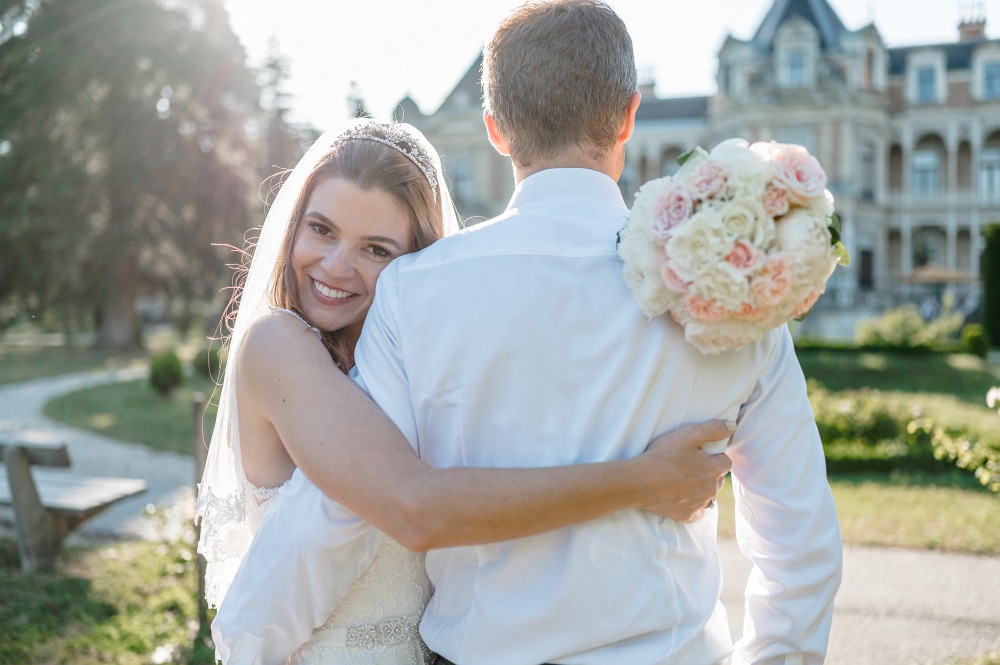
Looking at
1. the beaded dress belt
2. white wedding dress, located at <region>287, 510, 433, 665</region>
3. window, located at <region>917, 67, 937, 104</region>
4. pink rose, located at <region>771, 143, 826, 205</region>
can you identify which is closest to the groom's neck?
pink rose, located at <region>771, 143, 826, 205</region>

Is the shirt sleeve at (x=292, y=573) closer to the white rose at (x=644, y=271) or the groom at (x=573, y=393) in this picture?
the groom at (x=573, y=393)

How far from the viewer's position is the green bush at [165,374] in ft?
50.7

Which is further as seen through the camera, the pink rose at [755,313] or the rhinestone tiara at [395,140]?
the rhinestone tiara at [395,140]

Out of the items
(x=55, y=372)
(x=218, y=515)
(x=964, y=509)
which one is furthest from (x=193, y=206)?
(x=218, y=515)

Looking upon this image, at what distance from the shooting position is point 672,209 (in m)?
1.63

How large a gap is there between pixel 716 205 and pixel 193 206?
28.5 meters

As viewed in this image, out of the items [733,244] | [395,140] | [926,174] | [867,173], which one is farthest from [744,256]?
[926,174]

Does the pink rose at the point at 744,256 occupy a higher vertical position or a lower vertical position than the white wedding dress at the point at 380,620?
higher

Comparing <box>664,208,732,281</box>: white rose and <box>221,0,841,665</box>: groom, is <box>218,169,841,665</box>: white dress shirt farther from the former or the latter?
<box>664,208,732,281</box>: white rose

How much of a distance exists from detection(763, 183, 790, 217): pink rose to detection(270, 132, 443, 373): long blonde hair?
46.8 inches

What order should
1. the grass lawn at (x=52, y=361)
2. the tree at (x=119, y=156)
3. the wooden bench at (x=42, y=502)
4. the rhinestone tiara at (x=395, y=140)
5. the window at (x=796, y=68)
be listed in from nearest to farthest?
the rhinestone tiara at (x=395, y=140)
the wooden bench at (x=42, y=502)
the grass lawn at (x=52, y=361)
the tree at (x=119, y=156)
the window at (x=796, y=68)

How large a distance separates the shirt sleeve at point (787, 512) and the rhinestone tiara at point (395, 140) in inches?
47.2

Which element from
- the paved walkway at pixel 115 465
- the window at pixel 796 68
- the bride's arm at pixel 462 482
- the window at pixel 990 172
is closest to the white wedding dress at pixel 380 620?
the bride's arm at pixel 462 482

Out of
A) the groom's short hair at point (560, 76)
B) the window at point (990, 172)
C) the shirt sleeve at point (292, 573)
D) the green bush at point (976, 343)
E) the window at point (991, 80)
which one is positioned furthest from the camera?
the window at point (990, 172)
